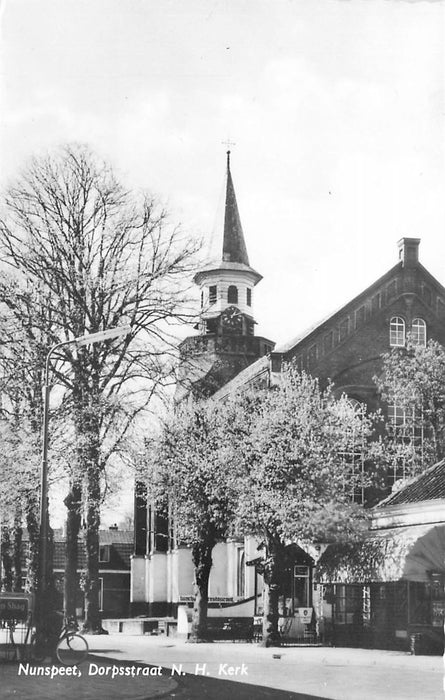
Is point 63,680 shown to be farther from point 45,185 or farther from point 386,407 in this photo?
point 386,407

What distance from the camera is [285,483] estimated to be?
31125 millimetres

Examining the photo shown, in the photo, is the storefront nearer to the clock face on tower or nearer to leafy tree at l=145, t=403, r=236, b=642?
leafy tree at l=145, t=403, r=236, b=642

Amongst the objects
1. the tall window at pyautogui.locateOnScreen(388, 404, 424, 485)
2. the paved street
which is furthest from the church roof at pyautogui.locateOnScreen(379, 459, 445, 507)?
the tall window at pyautogui.locateOnScreen(388, 404, 424, 485)

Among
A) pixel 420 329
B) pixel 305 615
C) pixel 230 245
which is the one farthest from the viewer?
pixel 230 245

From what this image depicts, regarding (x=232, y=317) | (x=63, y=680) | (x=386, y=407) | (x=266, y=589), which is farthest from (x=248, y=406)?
(x=232, y=317)

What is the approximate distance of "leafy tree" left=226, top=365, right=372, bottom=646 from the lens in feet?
100

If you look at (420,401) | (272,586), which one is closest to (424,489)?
(272,586)

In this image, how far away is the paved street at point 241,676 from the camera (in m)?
17.5

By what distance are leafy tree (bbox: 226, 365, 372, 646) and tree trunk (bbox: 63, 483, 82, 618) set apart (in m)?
5.54

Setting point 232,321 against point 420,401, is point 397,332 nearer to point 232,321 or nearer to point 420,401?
point 420,401

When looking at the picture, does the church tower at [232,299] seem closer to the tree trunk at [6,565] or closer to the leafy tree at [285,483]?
the tree trunk at [6,565]

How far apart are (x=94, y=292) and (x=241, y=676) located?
14472 mm

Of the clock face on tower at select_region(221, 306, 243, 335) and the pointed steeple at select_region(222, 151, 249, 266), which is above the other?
the pointed steeple at select_region(222, 151, 249, 266)

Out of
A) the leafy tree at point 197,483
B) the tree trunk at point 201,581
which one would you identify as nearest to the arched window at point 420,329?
the leafy tree at point 197,483
